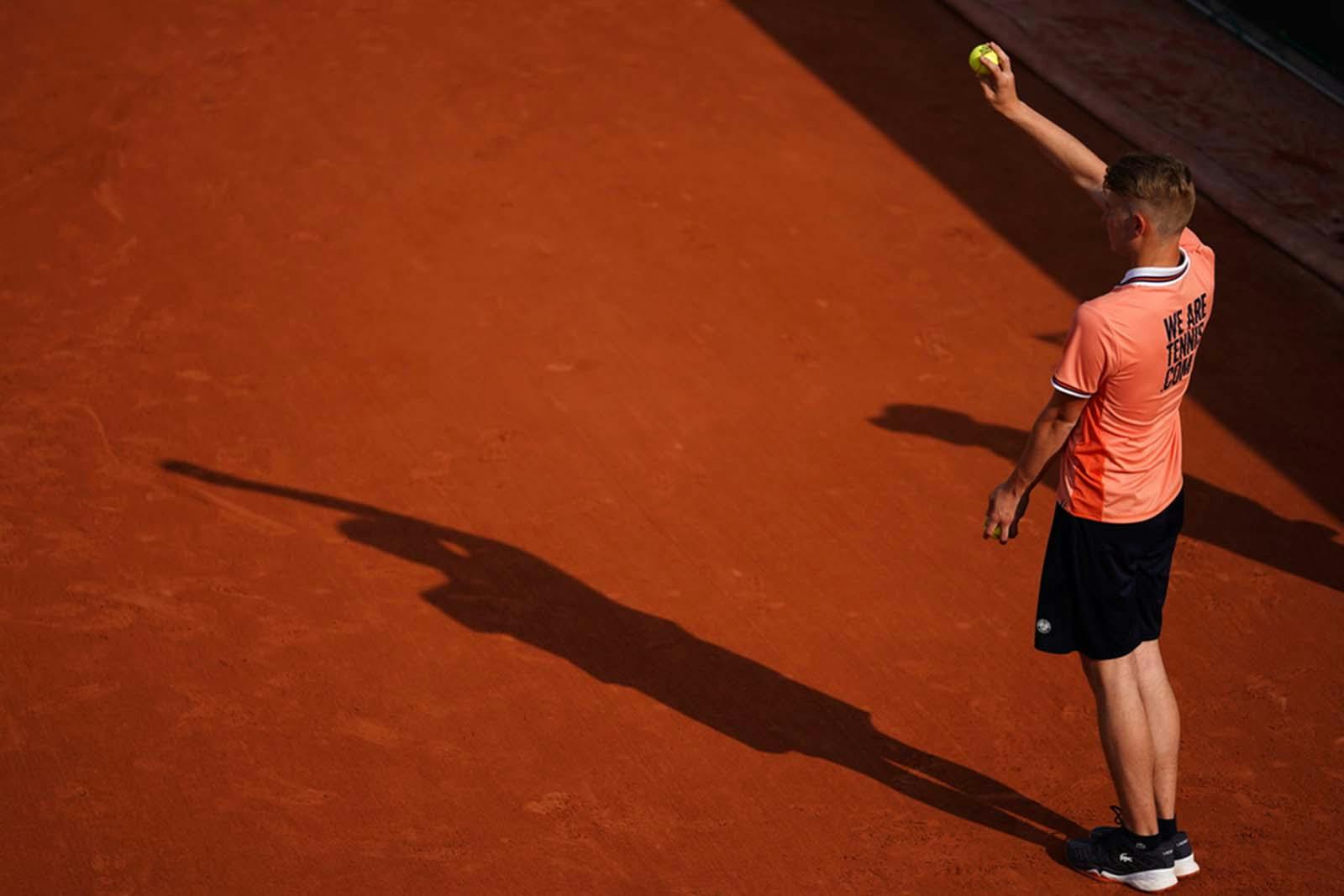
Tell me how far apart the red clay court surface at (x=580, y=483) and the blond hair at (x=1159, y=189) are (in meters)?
2.22

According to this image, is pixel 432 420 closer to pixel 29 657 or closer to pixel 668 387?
pixel 668 387

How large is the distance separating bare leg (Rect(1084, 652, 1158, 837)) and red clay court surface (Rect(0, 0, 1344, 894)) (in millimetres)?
561

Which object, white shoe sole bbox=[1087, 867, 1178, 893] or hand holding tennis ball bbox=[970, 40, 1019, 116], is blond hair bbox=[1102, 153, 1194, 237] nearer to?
hand holding tennis ball bbox=[970, 40, 1019, 116]

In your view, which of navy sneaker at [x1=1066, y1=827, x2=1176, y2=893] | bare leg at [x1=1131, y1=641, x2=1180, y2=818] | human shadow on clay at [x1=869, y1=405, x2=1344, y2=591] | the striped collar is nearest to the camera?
the striped collar

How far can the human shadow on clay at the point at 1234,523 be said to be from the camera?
6719mm

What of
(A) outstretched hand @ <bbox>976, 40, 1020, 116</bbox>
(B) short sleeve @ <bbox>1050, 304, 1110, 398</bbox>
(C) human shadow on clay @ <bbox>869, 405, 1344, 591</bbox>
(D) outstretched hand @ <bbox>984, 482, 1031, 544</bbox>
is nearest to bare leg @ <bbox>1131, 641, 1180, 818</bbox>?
(D) outstretched hand @ <bbox>984, 482, 1031, 544</bbox>

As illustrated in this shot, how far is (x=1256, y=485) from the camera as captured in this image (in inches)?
283

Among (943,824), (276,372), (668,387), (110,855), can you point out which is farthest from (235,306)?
(943,824)

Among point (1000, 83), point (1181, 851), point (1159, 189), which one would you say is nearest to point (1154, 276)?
point (1159, 189)

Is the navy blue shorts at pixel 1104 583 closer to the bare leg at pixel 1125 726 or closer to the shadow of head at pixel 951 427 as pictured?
the bare leg at pixel 1125 726

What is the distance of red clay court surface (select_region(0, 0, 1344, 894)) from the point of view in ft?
18.0

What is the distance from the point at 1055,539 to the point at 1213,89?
7.01 meters

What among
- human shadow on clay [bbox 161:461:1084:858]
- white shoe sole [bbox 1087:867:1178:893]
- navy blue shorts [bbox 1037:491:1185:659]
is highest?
navy blue shorts [bbox 1037:491:1185:659]

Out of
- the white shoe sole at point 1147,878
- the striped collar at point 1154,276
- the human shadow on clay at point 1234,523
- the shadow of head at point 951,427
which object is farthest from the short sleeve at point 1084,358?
the shadow of head at point 951,427
